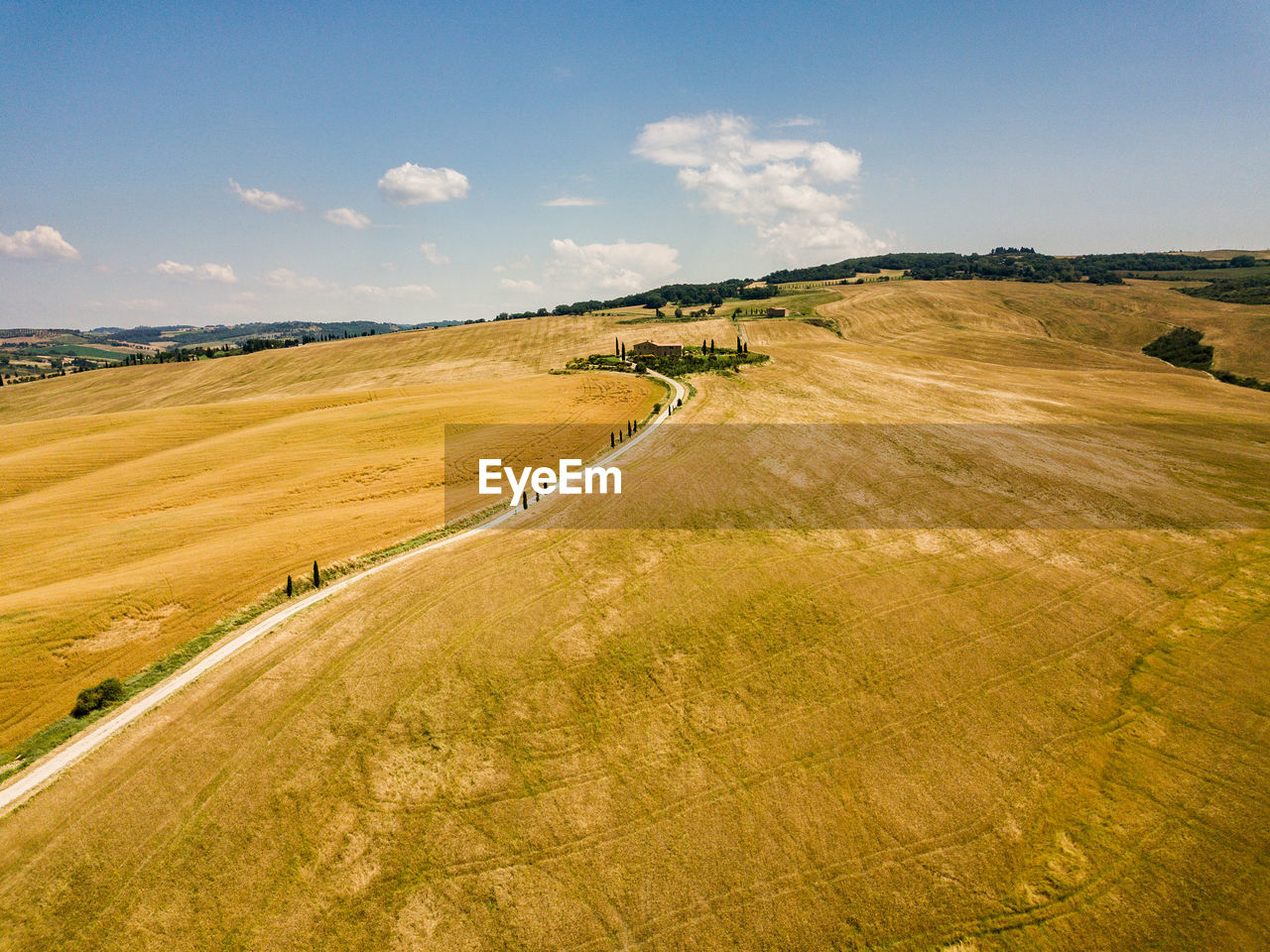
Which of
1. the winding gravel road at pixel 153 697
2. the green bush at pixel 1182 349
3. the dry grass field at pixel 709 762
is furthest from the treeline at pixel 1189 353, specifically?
the winding gravel road at pixel 153 697

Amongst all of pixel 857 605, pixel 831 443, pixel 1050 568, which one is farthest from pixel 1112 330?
pixel 857 605

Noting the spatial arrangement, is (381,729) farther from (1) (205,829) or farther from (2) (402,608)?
(2) (402,608)

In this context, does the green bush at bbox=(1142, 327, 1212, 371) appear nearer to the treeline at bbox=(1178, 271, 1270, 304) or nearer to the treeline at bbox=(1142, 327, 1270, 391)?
the treeline at bbox=(1142, 327, 1270, 391)

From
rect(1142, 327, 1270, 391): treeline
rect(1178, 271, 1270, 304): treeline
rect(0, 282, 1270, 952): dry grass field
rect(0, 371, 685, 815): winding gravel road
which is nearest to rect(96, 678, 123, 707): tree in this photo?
rect(0, 371, 685, 815): winding gravel road

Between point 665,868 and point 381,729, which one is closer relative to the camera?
point 665,868

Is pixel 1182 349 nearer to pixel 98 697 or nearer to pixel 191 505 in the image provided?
pixel 98 697
